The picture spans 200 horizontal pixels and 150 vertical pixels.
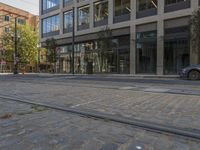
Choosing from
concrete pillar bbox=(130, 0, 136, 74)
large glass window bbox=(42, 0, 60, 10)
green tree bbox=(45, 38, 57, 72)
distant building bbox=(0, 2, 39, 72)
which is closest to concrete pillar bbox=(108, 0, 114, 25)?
concrete pillar bbox=(130, 0, 136, 74)

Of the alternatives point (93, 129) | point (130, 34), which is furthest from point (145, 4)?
point (93, 129)

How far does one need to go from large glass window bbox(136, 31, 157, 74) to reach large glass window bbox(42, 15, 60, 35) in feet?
55.2

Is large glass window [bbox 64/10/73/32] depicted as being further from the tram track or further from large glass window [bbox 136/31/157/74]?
the tram track

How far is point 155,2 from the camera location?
2766cm

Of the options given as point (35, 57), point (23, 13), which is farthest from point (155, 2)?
point (23, 13)

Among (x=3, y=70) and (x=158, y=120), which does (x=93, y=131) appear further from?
(x=3, y=70)

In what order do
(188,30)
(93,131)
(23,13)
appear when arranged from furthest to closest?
(23,13) → (188,30) → (93,131)

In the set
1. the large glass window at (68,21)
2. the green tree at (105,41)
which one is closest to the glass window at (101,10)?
the green tree at (105,41)

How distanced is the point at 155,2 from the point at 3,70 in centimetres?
4273

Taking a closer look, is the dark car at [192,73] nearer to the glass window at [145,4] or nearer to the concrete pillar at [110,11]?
the glass window at [145,4]

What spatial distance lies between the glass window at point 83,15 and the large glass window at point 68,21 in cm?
189

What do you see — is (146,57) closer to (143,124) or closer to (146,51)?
(146,51)

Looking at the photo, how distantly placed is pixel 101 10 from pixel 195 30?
14.8m

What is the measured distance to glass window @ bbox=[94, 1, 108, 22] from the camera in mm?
32875
